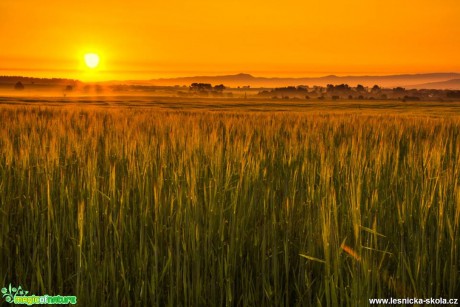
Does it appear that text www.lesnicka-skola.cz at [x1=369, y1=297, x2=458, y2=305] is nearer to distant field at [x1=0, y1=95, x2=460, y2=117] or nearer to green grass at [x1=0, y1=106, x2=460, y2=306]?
green grass at [x1=0, y1=106, x2=460, y2=306]

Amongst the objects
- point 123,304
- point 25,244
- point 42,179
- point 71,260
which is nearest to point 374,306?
point 123,304

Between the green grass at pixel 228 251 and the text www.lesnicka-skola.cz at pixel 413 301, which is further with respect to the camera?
the green grass at pixel 228 251

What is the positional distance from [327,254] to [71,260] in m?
1.22

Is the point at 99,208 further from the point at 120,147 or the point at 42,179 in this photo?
the point at 120,147

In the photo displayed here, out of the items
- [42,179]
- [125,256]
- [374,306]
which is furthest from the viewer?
[42,179]

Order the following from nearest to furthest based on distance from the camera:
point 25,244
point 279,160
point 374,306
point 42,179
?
point 374,306
point 25,244
point 42,179
point 279,160

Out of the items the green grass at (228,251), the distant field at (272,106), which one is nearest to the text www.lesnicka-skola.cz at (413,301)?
the green grass at (228,251)

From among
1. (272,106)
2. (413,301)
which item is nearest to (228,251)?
(413,301)

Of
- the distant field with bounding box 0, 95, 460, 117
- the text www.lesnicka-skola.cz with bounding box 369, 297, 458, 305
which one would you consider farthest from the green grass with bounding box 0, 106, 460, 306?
the distant field with bounding box 0, 95, 460, 117

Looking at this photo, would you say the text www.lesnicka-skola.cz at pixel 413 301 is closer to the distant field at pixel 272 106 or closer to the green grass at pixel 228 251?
the green grass at pixel 228 251

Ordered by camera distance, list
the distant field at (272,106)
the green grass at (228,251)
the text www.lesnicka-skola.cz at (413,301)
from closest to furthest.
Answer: the text www.lesnicka-skola.cz at (413,301)
the green grass at (228,251)
the distant field at (272,106)

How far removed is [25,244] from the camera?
2703 mm

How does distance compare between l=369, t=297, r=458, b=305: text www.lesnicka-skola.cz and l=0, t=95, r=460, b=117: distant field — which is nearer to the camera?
l=369, t=297, r=458, b=305: text www.lesnicka-skola.cz

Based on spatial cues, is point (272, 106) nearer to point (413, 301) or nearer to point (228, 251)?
point (228, 251)
